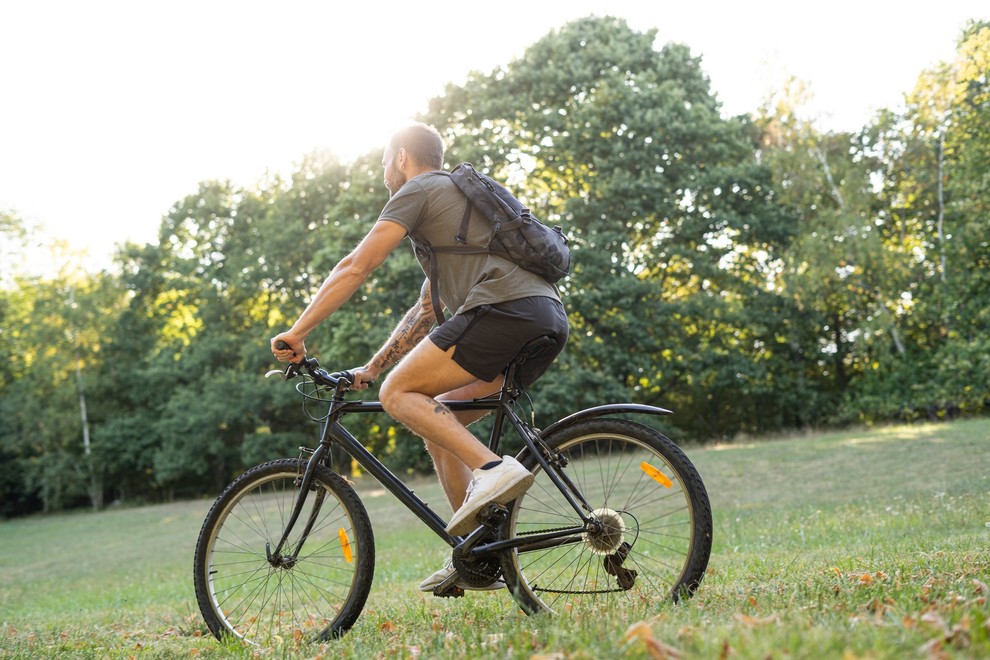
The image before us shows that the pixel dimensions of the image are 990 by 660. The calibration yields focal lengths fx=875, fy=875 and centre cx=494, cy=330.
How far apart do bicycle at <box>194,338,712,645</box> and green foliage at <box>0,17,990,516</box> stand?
1515cm

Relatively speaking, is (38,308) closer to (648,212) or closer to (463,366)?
(648,212)

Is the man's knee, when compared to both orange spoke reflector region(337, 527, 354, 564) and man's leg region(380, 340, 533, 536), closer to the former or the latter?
man's leg region(380, 340, 533, 536)

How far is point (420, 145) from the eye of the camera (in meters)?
3.83

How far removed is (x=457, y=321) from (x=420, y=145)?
34.1 inches

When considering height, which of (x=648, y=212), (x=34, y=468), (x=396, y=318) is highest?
(x=648, y=212)

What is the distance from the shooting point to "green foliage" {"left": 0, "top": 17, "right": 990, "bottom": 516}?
21797 mm

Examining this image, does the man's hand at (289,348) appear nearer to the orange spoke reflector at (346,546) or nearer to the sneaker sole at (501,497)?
the orange spoke reflector at (346,546)

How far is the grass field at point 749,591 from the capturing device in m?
2.33

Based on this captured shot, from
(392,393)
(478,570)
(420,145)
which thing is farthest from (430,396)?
(420,145)

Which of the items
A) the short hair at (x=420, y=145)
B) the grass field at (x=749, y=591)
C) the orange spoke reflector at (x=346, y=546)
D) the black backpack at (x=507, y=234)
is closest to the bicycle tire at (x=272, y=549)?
the orange spoke reflector at (x=346, y=546)

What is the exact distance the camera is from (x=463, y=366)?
11.4 ft

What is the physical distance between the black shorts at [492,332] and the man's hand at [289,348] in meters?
0.61

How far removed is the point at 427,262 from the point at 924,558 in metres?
2.73

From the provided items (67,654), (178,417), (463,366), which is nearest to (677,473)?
(463,366)
